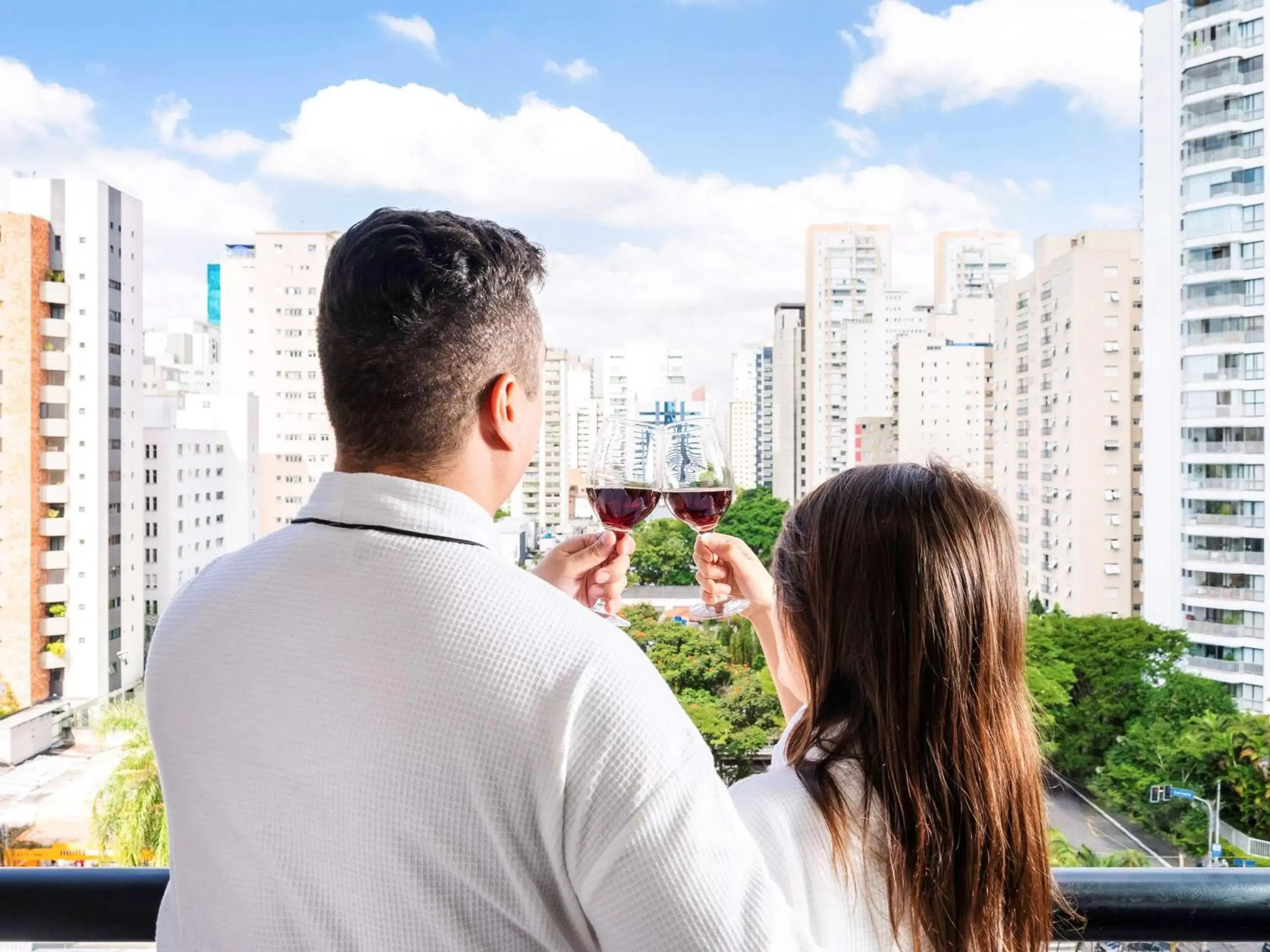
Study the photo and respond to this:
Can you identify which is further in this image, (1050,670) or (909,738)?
(1050,670)

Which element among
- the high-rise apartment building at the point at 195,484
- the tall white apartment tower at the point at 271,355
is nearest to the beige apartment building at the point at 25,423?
the high-rise apartment building at the point at 195,484

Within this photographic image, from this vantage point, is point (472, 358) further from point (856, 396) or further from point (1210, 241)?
point (1210, 241)

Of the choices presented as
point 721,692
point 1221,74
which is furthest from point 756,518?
point 1221,74

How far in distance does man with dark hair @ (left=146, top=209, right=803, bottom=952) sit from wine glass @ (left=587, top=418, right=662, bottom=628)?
0.61ft

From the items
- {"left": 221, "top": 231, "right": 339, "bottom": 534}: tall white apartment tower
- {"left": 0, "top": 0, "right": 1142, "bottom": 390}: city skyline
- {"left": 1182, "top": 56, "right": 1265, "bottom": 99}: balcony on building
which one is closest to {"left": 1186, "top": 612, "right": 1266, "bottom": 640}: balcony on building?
{"left": 0, "top": 0, "right": 1142, "bottom": 390}: city skyline

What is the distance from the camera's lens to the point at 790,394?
11.7 ft

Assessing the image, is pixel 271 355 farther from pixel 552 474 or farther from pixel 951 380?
pixel 951 380

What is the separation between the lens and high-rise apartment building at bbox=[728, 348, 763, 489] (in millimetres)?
2689

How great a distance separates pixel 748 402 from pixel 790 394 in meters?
0.61

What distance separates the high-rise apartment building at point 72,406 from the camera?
2773 mm

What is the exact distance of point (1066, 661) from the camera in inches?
189

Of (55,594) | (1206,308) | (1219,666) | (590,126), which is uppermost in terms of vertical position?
(590,126)

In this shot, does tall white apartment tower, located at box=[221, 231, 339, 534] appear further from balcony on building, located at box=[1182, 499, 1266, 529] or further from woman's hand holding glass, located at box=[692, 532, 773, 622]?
balcony on building, located at box=[1182, 499, 1266, 529]

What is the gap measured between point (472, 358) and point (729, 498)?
293 millimetres
